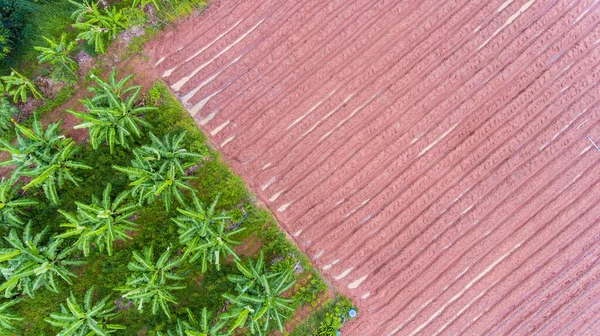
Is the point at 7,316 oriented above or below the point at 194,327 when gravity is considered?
above

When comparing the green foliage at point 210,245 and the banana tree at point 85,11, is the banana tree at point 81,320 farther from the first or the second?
the banana tree at point 85,11

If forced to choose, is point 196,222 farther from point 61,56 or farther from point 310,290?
point 61,56

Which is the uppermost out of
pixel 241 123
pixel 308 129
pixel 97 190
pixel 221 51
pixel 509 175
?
pixel 221 51

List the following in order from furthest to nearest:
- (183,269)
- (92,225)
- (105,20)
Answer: (183,269), (105,20), (92,225)

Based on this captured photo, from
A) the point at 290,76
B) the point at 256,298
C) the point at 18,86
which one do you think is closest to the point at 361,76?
the point at 290,76

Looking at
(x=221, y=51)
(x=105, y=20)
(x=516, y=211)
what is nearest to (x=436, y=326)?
(x=516, y=211)

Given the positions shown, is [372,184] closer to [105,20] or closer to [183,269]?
[183,269]
